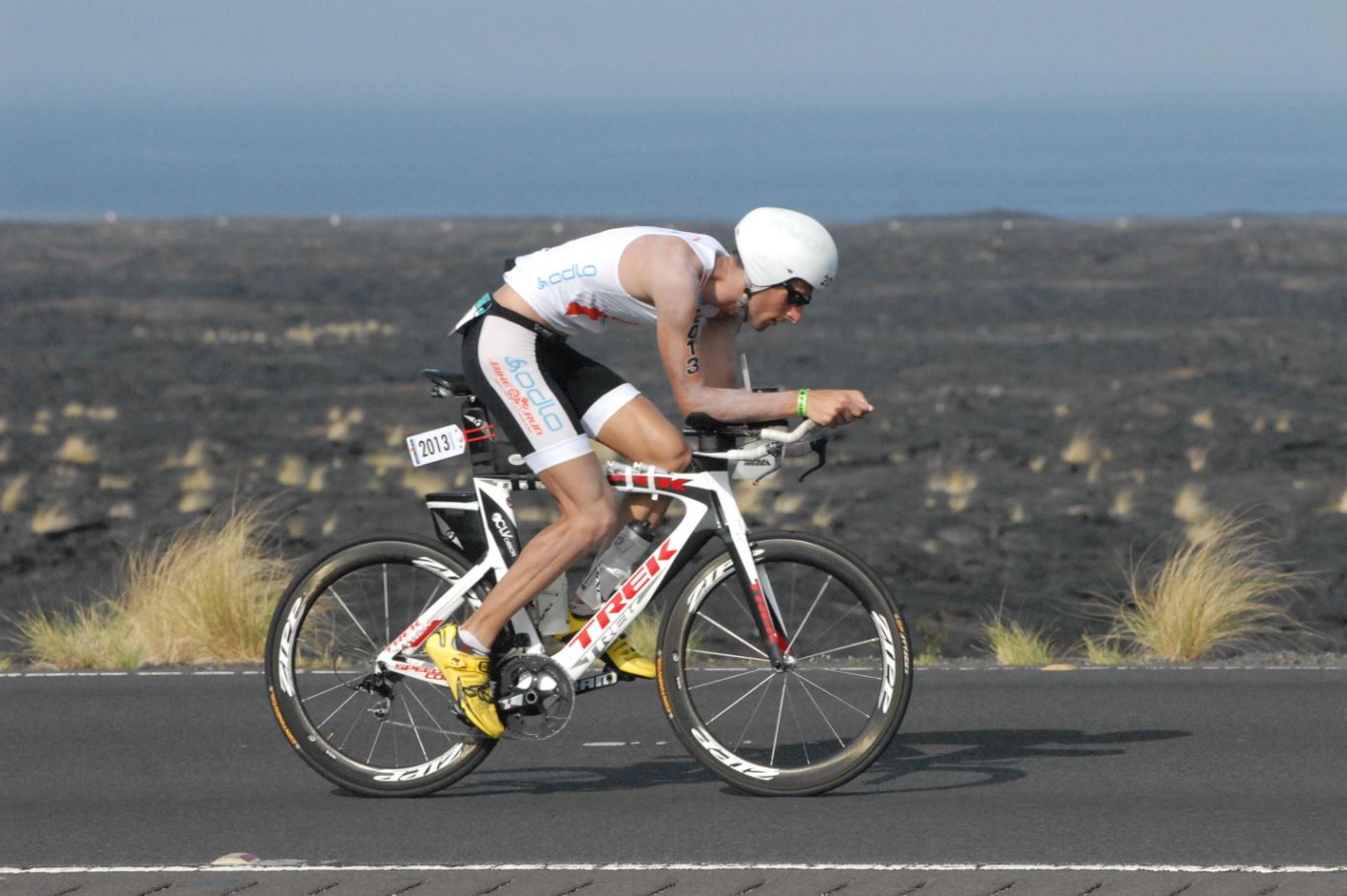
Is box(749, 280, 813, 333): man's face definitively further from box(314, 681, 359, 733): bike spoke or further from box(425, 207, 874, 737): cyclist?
box(314, 681, 359, 733): bike spoke

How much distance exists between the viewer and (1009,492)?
25891mm

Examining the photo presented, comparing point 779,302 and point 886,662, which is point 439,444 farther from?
point 886,662

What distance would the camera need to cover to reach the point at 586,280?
7113 millimetres

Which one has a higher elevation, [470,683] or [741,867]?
[470,683]

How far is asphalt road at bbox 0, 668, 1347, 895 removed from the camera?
6.67m

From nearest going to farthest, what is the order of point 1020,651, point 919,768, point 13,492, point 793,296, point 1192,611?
point 793,296, point 919,768, point 1020,651, point 1192,611, point 13,492

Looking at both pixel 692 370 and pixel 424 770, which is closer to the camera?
pixel 692 370

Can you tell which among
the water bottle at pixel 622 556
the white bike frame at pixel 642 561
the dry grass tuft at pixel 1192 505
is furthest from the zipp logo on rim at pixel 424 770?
the dry grass tuft at pixel 1192 505

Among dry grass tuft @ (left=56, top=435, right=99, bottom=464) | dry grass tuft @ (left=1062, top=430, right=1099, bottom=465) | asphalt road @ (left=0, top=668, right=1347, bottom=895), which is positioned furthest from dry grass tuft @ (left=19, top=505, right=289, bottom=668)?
dry grass tuft @ (left=1062, top=430, right=1099, bottom=465)

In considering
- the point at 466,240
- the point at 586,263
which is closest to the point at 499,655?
the point at 586,263

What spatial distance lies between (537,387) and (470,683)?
3.34ft

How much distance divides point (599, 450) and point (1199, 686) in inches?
666

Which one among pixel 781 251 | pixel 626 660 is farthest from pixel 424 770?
pixel 781 251

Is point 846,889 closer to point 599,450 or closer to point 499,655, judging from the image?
point 499,655
